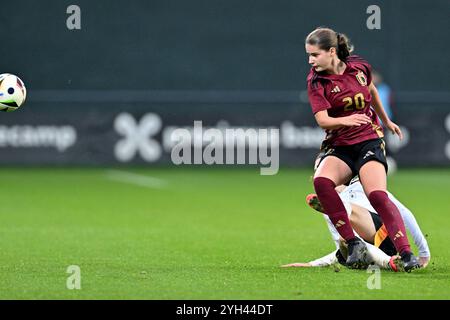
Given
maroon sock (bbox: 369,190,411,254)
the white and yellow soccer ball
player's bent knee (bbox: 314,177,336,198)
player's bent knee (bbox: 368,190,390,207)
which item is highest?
the white and yellow soccer ball

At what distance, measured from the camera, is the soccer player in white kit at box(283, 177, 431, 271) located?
8.57 meters

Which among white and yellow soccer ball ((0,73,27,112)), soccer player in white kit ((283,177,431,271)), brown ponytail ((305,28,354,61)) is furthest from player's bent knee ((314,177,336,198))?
white and yellow soccer ball ((0,73,27,112))

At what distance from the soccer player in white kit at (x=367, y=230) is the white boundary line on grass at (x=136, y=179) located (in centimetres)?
967

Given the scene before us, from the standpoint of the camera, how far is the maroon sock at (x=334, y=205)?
8352 millimetres

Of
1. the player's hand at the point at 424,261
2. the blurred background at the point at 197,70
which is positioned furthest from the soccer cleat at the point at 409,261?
the blurred background at the point at 197,70

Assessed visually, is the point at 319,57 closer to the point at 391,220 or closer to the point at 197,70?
the point at 391,220

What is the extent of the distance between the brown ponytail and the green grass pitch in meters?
1.74

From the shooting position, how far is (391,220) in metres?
8.19

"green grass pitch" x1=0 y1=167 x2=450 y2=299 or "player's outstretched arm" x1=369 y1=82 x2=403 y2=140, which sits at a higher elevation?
"player's outstretched arm" x1=369 y1=82 x2=403 y2=140

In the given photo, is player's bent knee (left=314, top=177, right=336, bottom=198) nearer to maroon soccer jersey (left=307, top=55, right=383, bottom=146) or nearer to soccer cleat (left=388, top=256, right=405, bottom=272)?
maroon soccer jersey (left=307, top=55, right=383, bottom=146)

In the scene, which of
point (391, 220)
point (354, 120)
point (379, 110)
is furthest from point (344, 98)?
point (391, 220)

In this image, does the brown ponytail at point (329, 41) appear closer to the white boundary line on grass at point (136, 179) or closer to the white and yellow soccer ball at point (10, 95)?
the white and yellow soccer ball at point (10, 95)

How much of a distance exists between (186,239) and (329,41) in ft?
11.7

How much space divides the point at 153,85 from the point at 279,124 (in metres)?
2.99
